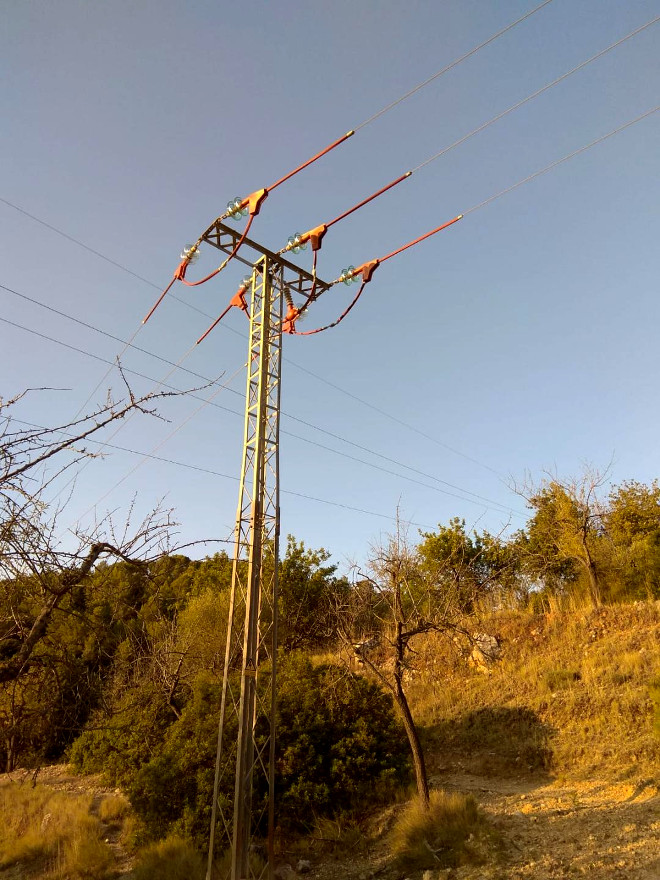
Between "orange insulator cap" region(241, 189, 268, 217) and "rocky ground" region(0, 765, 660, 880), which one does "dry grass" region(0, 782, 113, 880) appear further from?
"orange insulator cap" region(241, 189, 268, 217)

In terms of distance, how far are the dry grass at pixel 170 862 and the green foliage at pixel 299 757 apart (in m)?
0.29

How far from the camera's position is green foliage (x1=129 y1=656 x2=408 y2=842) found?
34.1ft

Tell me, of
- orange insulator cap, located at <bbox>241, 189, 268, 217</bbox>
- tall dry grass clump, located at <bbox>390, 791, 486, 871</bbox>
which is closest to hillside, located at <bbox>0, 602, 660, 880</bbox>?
tall dry grass clump, located at <bbox>390, 791, 486, 871</bbox>

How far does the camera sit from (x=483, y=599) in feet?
73.3

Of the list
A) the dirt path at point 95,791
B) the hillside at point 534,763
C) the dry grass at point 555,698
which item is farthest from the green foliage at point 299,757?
the dry grass at point 555,698

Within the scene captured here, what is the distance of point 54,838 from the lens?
11258 millimetres

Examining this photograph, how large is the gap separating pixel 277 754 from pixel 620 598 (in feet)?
53.0

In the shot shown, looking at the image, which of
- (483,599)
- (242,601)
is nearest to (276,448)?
(242,601)

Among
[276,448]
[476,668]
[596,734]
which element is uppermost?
[276,448]

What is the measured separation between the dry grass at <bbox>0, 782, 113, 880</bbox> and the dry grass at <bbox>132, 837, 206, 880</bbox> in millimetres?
1008

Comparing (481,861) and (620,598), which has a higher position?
(620,598)

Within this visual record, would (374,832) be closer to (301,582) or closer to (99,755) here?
(99,755)

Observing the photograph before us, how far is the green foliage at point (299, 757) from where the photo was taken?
409 inches

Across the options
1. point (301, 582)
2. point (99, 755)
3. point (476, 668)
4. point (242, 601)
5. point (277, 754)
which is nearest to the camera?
point (242, 601)
